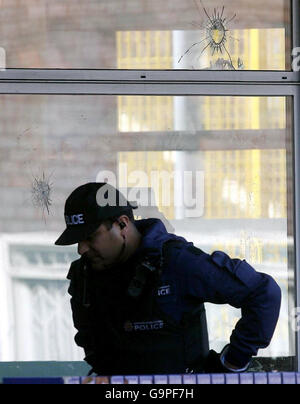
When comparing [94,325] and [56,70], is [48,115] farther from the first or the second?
[94,325]

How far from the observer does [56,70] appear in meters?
4.54

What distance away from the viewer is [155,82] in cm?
457

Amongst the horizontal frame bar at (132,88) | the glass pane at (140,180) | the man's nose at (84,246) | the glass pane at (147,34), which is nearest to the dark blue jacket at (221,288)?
the man's nose at (84,246)

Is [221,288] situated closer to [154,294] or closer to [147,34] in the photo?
[154,294]

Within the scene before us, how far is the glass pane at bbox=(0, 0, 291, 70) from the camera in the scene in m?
4.54

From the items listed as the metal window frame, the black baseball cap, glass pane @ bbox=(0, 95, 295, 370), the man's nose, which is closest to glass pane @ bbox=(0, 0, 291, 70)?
the metal window frame

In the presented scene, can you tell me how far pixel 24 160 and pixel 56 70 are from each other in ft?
1.77

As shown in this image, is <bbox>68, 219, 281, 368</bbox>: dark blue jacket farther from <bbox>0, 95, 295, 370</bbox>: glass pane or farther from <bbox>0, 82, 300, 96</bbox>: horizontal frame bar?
<bbox>0, 82, 300, 96</bbox>: horizontal frame bar

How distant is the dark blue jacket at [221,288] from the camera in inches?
147

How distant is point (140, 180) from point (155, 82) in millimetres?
564

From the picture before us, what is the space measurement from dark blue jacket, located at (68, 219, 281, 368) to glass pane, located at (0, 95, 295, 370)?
0.82 meters
